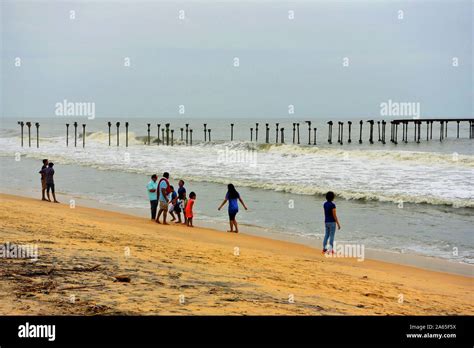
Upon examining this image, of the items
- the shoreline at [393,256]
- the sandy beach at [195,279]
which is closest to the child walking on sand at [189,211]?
the shoreline at [393,256]

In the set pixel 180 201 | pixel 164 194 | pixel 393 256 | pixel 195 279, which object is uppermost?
pixel 164 194

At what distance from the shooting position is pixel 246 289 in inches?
320

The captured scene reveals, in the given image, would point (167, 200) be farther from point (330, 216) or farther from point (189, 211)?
point (330, 216)

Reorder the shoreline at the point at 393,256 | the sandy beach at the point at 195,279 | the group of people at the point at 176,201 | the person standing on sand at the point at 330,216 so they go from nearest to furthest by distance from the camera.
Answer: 1. the sandy beach at the point at 195,279
2. the shoreline at the point at 393,256
3. the person standing on sand at the point at 330,216
4. the group of people at the point at 176,201

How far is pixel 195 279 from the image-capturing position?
8.48m

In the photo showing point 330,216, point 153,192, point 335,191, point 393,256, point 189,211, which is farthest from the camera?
point 335,191

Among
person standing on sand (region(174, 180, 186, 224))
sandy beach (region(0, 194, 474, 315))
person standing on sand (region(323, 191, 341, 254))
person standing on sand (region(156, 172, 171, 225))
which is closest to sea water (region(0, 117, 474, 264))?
person standing on sand (region(174, 180, 186, 224))

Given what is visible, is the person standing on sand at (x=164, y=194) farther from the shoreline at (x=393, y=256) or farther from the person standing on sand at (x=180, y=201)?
the shoreline at (x=393, y=256)

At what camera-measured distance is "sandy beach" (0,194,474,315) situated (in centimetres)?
690

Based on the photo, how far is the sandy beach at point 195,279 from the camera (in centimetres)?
690

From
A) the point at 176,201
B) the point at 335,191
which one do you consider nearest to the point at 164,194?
the point at 176,201

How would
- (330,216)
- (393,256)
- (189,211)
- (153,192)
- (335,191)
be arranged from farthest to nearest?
(335,191) < (153,192) < (189,211) < (393,256) < (330,216)
